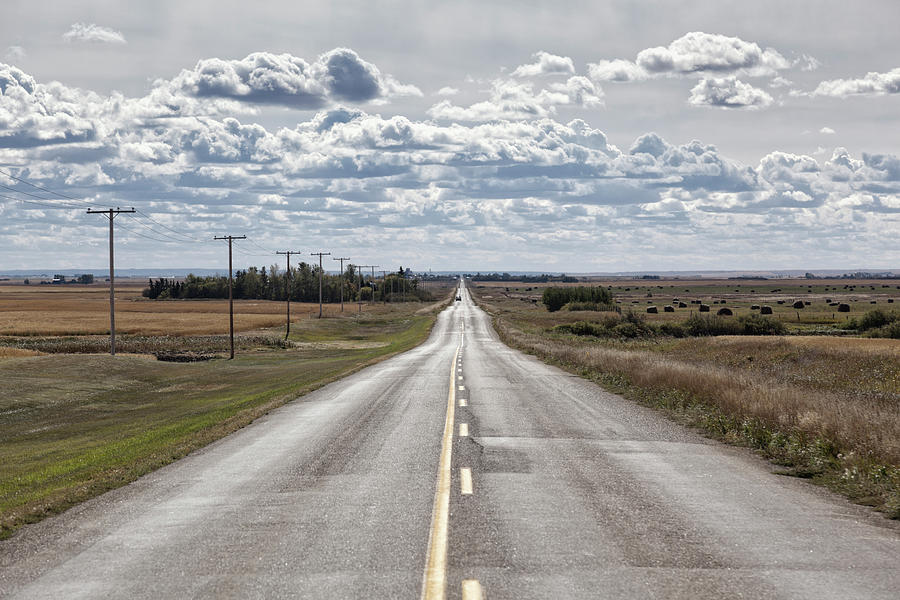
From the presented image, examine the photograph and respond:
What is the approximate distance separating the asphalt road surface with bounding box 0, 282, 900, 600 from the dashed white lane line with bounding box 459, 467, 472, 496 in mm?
32

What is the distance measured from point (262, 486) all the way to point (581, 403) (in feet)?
39.9

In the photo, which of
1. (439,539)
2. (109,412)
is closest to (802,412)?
(439,539)

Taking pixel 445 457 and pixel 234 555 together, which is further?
pixel 445 457

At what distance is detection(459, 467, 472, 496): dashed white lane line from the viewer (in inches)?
430

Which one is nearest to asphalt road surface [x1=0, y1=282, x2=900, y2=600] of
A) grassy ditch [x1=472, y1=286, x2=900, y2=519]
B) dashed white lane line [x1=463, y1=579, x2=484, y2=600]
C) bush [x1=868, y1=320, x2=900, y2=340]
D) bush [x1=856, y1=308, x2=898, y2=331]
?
dashed white lane line [x1=463, y1=579, x2=484, y2=600]

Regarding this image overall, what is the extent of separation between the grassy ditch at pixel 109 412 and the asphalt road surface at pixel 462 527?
1133 mm

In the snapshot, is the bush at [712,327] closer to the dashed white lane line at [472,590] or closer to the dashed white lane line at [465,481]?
the dashed white lane line at [465,481]

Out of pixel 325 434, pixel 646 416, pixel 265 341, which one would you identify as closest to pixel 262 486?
pixel 325 434

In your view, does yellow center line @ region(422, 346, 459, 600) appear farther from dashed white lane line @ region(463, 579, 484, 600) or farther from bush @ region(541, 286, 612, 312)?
bush @ region(541, 286, 612, 312)

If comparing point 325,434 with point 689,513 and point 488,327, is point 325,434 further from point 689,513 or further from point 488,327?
point 488,327

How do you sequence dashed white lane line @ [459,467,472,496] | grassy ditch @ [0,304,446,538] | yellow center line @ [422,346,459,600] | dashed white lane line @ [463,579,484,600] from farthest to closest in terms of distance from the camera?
1. grassy ditch @ [0,304,446,538]
2. dashed white lane line @ [459,467,472,496]
3. yellow center line @ [422,346,459,600]
4. dashed white lane line @ [463,579,484,600]

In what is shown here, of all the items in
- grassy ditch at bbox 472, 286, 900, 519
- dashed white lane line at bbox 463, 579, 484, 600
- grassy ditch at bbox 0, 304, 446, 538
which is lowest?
grassy ditch at bbox 0, 304, 446, 538

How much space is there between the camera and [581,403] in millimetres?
22078

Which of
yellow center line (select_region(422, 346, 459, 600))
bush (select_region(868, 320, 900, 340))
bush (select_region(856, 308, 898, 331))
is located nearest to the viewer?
yellow center line (select_region(422, 346, 459, 600))
